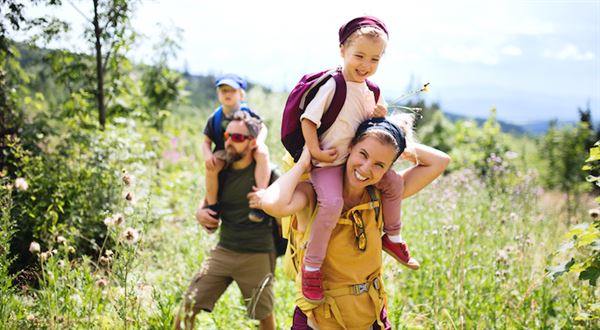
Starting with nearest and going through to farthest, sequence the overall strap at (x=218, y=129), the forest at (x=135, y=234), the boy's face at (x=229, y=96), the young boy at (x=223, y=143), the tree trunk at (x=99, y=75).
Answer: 1. the forest at (x=135, y=234)
2. the young boy at (x=223, y=143)
3. the overall strap at (x=218, y=129)
4. the boy's face at (x=229, y=96)
5. the tree trunk at (x=99, y=75)

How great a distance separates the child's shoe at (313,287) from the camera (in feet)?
7.16

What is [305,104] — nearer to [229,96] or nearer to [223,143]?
[223,143]

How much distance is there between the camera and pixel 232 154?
347 cm

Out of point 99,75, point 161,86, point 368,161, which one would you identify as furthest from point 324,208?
point 161,86

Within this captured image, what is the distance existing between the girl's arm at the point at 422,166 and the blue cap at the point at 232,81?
2109 mm

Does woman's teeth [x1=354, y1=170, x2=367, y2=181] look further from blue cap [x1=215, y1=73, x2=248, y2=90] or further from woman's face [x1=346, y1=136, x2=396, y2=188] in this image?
blue cap [x1=215, y1=73, x2=248, y2=90]

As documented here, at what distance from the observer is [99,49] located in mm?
5234

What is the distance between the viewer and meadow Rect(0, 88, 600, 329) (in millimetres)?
2758

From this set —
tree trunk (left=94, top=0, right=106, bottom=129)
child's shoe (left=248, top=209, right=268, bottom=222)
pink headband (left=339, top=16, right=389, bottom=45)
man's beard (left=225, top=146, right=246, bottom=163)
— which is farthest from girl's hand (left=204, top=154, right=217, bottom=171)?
tree trunk (left=94, top=0, right=106, bottom=129)

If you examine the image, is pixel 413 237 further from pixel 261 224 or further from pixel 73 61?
pixel 73 61

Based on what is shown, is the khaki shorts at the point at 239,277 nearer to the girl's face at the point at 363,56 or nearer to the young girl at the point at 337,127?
the young girl at the point at 337,127

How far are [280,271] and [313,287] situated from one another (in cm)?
283

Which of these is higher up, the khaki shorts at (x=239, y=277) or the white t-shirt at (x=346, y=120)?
the white t-shirt at (x=346, y=120)

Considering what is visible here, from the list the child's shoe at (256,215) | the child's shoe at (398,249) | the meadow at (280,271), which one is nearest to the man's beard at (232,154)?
the child's shoe at (256,215)
